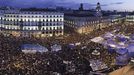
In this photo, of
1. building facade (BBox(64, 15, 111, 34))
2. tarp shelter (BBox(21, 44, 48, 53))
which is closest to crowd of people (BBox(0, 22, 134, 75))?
tarp shelter (BBox(21, 44, 48, 53))

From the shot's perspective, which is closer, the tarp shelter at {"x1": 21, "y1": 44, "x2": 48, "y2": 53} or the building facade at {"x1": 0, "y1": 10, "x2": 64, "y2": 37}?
the tarp shelter at {"x1": 21, "y1": 44, "x2": 48, "y2": 53}

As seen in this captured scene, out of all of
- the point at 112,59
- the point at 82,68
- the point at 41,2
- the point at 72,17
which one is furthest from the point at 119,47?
the point at 41,2

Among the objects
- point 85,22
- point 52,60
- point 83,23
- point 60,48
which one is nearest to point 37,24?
point 83,23

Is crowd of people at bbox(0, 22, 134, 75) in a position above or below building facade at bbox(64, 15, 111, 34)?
above

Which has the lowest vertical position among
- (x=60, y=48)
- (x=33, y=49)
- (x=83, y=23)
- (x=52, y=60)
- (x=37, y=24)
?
(x=83, y=23)

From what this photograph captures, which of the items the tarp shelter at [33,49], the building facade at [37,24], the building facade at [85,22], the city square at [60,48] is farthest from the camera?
the building facade at [85,22]

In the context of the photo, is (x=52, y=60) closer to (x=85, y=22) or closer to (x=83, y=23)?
(x=83, y=23)

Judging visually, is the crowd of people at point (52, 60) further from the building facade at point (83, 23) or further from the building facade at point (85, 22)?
the building facade at point (85, 22)

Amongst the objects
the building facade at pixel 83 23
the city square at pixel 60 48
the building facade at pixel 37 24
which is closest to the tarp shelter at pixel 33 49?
the city square at pixel 60 48

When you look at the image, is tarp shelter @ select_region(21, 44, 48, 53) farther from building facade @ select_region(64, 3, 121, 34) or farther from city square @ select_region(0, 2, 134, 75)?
building facade @ select_region(64, 3, 121, 34)

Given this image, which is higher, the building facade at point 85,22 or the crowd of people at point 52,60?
the crowd of people at point 52,60
